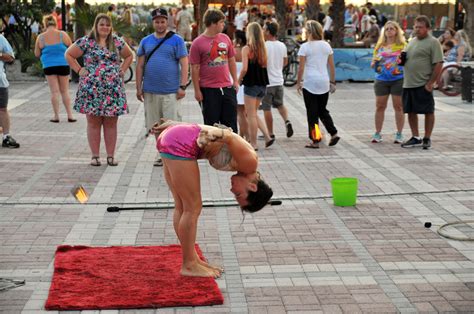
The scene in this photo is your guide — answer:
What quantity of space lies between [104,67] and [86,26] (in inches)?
326

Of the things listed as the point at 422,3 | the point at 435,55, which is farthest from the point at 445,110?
the point at 422,3

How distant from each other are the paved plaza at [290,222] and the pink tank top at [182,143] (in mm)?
975

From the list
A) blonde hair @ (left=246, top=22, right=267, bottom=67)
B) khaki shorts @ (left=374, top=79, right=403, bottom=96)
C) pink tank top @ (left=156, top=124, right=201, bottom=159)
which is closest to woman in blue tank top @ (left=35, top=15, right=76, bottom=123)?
blonde hair @ (left=246, top=22, right=267, bottom=67)

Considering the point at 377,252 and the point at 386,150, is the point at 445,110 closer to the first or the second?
the point at 386,150

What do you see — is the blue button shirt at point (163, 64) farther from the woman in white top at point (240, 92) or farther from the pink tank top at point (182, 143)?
the pink tank top at point (182, 143)

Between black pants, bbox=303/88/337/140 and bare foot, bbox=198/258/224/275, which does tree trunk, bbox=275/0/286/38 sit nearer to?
black pants, bbox=303/88/337/140

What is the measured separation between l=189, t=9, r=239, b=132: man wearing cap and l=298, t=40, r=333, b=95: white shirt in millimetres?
1584

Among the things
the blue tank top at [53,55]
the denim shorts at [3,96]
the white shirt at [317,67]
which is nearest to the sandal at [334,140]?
the white shirt at [317,67]

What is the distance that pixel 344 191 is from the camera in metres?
8.36

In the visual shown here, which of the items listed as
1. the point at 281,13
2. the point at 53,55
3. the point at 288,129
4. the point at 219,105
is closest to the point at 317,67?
the point at 288,129

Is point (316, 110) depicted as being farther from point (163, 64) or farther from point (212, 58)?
point (163, 64)

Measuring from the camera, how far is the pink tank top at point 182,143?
19.6 feet

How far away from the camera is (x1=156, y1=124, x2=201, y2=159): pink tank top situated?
5984mm

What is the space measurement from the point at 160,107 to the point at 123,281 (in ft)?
14.7
